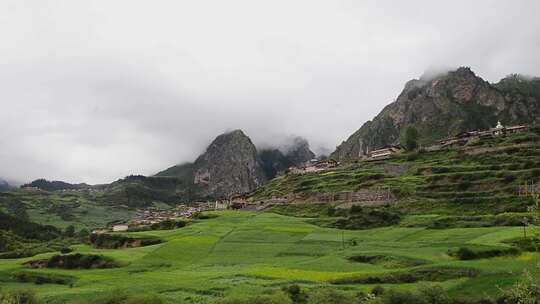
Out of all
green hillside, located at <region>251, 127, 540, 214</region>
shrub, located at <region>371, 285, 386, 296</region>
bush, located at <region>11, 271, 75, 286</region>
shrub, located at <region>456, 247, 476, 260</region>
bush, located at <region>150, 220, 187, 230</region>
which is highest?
green hillside, located at <region>251, 127, 540, 214</region>

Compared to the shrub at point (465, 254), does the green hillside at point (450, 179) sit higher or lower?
higher

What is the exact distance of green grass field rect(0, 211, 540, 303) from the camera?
50.6 meters

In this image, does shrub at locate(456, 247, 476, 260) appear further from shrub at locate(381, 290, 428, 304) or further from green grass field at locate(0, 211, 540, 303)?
shrub at locate(381, 290, 428, 304)

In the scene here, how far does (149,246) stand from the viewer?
9331cm

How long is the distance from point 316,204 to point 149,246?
4960 centimetres

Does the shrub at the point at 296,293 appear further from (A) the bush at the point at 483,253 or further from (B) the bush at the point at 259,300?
(A) the bush at the point at 483,253

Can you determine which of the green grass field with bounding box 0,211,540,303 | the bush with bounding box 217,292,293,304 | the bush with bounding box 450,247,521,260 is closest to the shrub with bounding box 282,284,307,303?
the green grass field with bounding box 0,211,540,303

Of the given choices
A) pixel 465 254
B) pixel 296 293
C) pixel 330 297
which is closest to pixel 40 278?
pixel 296 293

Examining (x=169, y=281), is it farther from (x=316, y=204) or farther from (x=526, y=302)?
(x=316, y=204)

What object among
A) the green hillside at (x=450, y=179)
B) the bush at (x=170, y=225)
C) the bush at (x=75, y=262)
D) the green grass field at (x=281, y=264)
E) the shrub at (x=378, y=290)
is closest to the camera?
the shrub at (x=378, y=290)

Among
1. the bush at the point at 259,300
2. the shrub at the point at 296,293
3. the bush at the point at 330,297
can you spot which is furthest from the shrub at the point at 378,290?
the bush at the point at 259,300

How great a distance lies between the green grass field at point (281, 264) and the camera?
A: 50594 millimetres

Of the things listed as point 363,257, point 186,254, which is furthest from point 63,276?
point 363,257

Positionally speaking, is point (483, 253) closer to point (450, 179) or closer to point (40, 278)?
point (40, 278)
